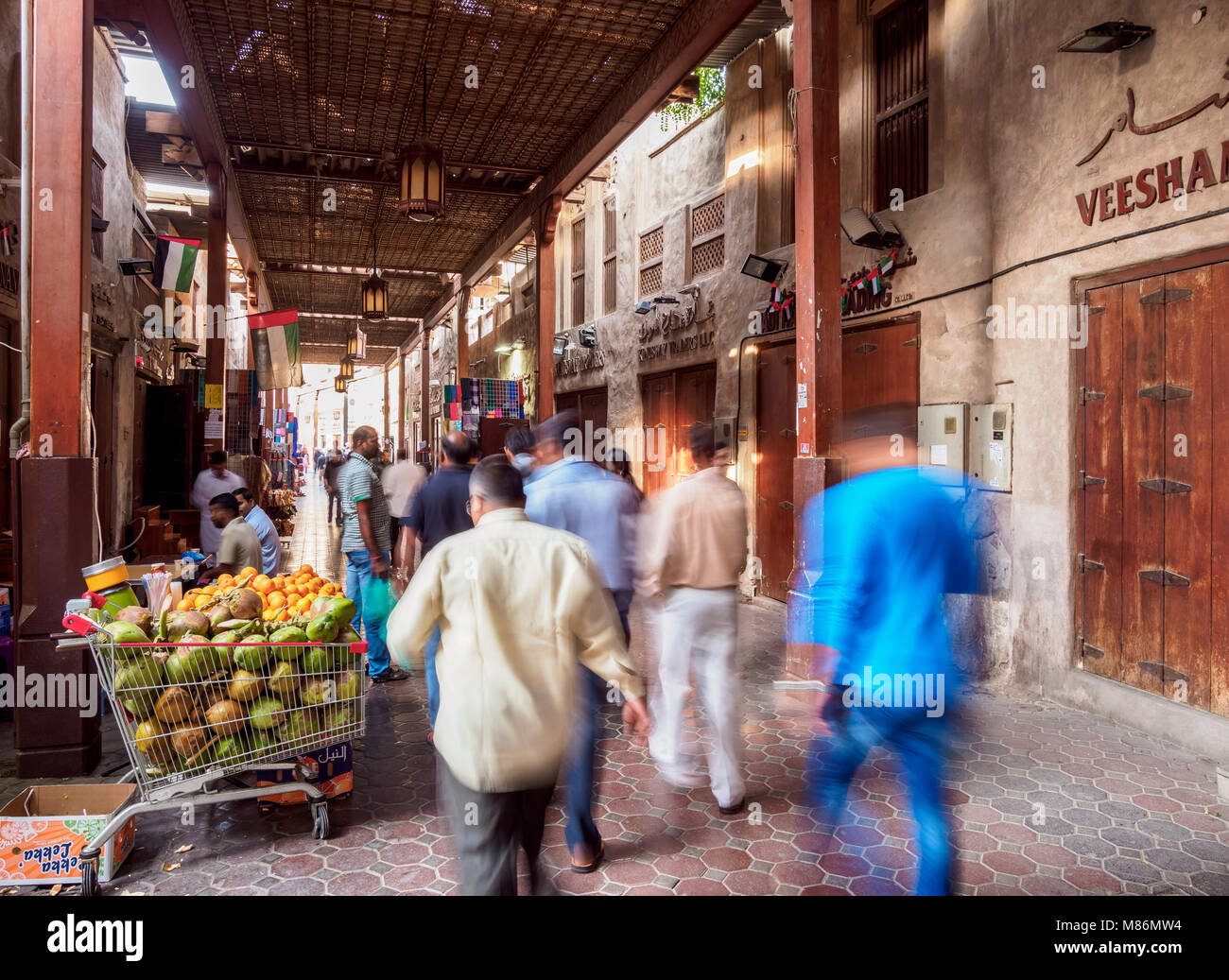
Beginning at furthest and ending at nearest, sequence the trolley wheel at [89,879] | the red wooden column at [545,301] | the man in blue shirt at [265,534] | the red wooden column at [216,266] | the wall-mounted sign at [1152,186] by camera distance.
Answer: the red wooden column at [545,301], the red wooden column at [216,266], the man in blue shirt at [265,534], the wall-mounted sign at [1152,186], the trolley wheel at [89,879]

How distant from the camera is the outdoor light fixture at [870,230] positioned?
7684 millimetres

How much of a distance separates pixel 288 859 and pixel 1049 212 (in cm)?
663

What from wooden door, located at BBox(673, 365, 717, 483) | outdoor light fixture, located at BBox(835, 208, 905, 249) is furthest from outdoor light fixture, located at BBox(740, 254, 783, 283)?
wooden door, located at BBox(673, 365, 717, 483)

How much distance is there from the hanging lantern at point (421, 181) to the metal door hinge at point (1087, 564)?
22.2 feet

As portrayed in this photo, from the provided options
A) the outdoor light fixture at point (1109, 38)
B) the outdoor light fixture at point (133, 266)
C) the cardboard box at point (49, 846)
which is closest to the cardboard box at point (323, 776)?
the cardboard box at point (49, 846)

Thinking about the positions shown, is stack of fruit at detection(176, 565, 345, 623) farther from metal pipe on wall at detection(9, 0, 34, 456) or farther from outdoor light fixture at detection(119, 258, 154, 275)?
outdoor light fixture at detection(119, 258, 154, 275)

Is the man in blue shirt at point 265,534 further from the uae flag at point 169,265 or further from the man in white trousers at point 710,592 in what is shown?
the uae flag at point 169,265

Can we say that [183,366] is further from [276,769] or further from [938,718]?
[938,718]

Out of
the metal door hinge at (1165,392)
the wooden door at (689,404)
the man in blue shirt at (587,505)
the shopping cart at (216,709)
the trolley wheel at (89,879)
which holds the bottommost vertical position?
the trolley wheel at (89,879)

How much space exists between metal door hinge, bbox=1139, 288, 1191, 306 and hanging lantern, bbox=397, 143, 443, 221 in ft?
21.0

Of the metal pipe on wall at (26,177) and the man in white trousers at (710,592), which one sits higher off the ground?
the metal pipe on wall at (26,177)
